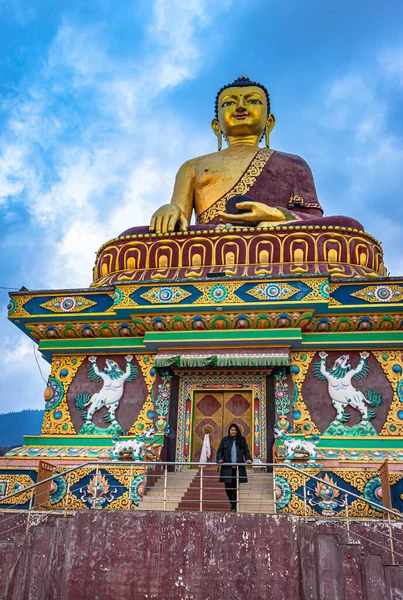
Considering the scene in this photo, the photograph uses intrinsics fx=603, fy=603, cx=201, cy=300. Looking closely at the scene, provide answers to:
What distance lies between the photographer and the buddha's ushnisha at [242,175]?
14516 millimetres

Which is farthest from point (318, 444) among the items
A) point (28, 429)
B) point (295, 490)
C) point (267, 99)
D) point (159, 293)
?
point (28, 429)

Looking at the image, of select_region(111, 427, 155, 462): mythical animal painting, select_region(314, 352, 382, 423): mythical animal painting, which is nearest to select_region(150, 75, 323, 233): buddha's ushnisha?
select_region(314, 352, 382, 423): mythical animal painting

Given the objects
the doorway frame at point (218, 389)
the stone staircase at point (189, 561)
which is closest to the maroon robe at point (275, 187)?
the doorway frame at point (218, 389)

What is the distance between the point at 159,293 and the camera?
11.0 m

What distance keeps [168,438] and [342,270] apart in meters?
4.49

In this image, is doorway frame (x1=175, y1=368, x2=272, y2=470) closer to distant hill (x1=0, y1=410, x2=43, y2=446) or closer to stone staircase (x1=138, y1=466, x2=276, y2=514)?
stone staircase (x1=138, y1=466, x2=276, y2=514)

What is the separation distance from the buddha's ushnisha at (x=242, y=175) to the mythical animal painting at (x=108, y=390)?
11.7 feet

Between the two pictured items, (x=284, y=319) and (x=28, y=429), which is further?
(x=28, y=429)

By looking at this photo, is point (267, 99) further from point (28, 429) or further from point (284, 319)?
point (28, 429)

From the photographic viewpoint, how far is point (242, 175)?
48.5 ft

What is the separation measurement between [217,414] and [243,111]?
865cm

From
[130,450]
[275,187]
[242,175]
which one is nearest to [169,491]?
[130,450]

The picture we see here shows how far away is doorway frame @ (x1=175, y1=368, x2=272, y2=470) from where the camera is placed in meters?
10.8

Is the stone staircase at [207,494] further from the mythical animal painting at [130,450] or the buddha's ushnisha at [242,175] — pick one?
the buddha's ushnisha at [242,175]
